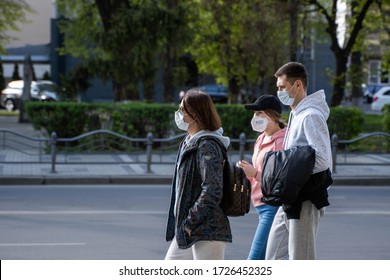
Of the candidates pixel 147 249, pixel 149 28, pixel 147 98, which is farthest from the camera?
pixel 147 98

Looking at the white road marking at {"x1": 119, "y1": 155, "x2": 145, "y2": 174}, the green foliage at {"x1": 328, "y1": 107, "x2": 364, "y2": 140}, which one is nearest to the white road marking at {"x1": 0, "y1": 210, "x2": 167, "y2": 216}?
the white road marking at {"x1": 119, "y1": 155, "x2": 145, "y2": 174}

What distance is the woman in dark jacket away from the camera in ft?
17.9

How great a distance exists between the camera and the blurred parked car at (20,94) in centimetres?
4491

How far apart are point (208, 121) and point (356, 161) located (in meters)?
15.7

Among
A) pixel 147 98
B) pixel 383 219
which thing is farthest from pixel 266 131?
pixel 147 98

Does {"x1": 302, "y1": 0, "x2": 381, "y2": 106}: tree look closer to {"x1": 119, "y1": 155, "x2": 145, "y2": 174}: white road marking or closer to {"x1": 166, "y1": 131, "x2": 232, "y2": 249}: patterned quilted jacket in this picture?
{"x1": 119, "y1": 155, "x2": 145, "y2": 174}: white road marking

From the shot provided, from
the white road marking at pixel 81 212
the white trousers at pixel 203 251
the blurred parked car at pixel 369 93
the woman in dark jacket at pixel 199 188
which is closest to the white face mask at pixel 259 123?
the woman in dark jacket at pixel 199 188

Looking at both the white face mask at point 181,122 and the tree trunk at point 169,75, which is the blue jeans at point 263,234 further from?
the tree trunk at point 169,75

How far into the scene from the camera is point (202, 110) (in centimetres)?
565

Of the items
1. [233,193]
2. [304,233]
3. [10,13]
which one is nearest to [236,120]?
[304,233]

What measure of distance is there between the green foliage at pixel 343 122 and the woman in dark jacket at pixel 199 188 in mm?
17674

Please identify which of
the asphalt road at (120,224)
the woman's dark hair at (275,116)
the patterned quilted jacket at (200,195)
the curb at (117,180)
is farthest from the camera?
the curb at (117,180)
